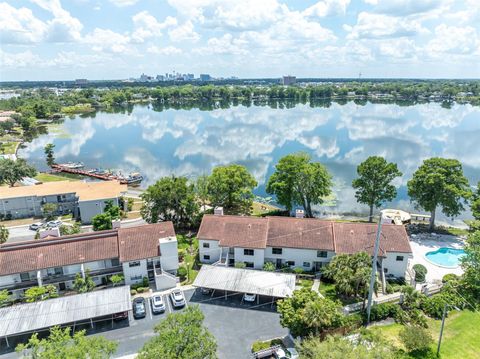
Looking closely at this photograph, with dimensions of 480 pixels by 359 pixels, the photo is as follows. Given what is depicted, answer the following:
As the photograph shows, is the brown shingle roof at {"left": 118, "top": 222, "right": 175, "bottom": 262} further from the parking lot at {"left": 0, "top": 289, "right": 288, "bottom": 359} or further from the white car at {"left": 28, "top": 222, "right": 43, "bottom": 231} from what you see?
the white car at {"left": 28, "top": 222, "right": 43, "bottom": 231}

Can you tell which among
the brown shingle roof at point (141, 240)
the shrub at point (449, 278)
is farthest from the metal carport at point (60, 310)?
the shrub at point (449, 278)

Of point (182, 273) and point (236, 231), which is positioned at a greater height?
point (236, 231)

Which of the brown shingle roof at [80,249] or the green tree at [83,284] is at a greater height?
the brown shingle roof at [80,249]

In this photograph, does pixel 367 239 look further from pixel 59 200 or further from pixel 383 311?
pixel 59 200

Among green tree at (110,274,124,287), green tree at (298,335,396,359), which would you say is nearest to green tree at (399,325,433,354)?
green tree at (298,335,396,359)

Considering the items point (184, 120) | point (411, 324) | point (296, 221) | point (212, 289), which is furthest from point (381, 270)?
point (184, 120)

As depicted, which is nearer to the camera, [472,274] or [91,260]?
[472,274]

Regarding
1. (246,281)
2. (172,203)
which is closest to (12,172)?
(172,203)

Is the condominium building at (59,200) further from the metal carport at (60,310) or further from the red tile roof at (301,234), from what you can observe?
the metal carport at (60,310)

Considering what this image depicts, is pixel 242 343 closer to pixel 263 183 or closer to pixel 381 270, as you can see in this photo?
pixel 381 270
